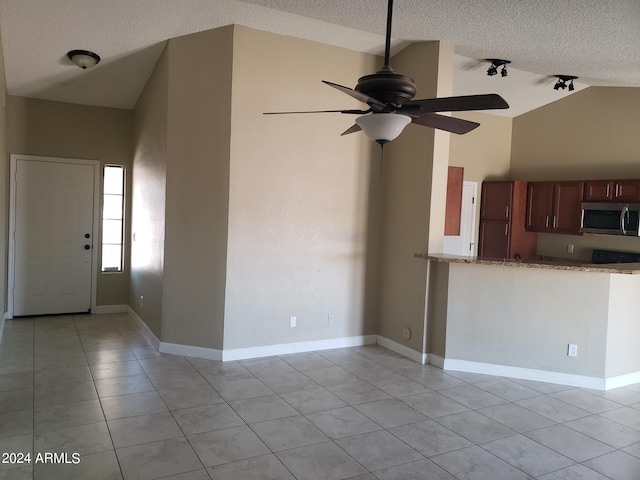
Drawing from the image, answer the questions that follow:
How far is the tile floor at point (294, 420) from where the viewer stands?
267 cm

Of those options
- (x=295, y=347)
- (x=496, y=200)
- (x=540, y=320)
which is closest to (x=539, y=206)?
(x=496, y=200)

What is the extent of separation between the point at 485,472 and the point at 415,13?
10.9 feet

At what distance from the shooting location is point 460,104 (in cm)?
240

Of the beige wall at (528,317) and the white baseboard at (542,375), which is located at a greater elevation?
the beige wall at (528,317)

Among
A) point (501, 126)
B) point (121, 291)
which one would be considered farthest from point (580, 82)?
point (121, 291)

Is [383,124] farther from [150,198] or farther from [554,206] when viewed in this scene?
[554,206]

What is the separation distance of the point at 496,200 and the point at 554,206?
2.46 ft

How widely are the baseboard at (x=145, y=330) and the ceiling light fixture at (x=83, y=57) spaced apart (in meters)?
2.70

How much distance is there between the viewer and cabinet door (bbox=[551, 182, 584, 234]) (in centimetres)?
Result: 595

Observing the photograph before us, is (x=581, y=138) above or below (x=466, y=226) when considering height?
above

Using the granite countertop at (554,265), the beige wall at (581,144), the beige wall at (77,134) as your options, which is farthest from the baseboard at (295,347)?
the beige wall at (581,144)

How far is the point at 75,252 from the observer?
6.10m

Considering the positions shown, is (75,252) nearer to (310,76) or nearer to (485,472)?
(310,76)

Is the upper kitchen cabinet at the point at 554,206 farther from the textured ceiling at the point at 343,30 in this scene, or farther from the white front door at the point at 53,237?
the white front door at the point at 53,237
